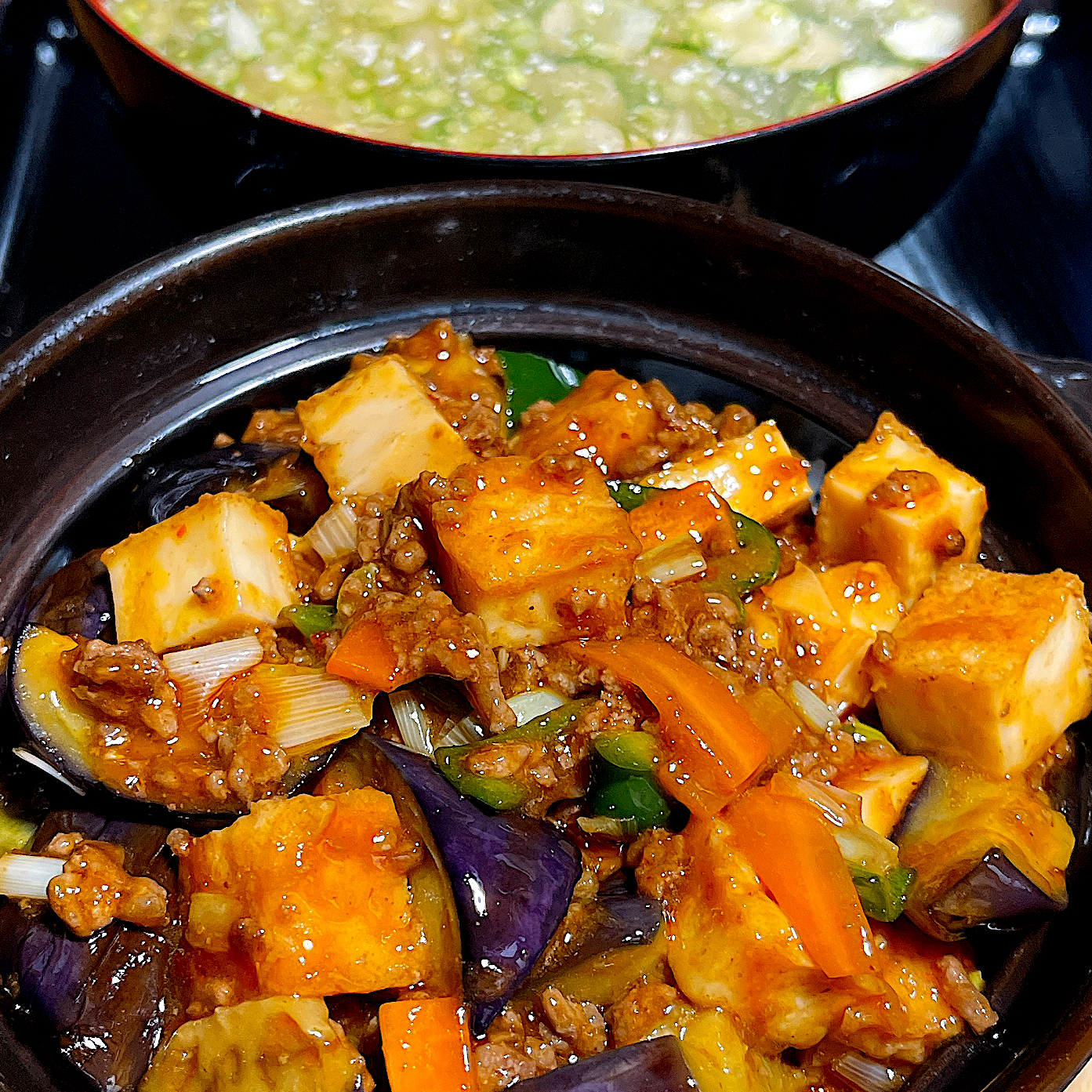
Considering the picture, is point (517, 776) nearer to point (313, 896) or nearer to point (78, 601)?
point (313, 896)

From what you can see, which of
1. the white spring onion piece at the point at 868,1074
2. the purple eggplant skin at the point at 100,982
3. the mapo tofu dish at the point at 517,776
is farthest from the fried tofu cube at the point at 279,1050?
the white spring onion piece at the point at 868,1074


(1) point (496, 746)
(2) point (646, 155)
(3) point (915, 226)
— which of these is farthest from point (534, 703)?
(3) point (915, 226)

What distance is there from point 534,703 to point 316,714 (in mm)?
343

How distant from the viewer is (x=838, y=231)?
9.98 ft

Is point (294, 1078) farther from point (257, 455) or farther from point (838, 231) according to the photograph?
point (838, 231)

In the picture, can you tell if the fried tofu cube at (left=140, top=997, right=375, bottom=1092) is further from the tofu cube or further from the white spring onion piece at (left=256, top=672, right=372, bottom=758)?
the tofu cube

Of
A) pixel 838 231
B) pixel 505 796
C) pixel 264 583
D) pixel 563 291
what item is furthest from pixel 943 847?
pixel 838 231

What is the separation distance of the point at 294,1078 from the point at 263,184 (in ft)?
6.94

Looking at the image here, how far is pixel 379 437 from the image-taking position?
2016mm

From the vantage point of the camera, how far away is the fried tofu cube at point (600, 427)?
2.11m

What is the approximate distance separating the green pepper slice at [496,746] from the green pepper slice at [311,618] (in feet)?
0.97

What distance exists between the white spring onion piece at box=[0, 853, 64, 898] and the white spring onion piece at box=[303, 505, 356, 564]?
66 centimetres

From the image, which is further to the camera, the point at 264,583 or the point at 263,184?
the point at 263,184

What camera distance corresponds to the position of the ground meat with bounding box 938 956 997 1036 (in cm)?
158
